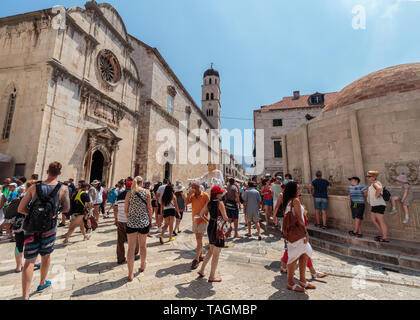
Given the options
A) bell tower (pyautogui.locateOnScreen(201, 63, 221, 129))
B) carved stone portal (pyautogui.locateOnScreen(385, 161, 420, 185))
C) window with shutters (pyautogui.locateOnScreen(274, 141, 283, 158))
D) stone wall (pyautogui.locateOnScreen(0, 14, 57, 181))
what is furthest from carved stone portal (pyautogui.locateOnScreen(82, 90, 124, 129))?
bell tower (pyautogui.locateOnScreen(201, 63, 221, 129))

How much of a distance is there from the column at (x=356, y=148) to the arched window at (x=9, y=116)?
1598 centimetres

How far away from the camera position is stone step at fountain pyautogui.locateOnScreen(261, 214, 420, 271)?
3.88 m

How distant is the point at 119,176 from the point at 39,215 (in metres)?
13.2

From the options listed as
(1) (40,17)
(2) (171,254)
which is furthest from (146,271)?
(1) (40,17)

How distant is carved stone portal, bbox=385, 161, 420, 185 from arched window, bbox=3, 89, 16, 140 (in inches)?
662

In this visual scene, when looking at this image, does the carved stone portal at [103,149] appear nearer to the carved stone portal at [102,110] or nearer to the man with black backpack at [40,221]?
the carved stone portal at [102,110]

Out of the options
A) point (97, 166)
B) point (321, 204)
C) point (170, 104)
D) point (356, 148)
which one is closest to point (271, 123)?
point (170, 104)

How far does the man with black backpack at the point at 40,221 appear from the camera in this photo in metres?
2.58

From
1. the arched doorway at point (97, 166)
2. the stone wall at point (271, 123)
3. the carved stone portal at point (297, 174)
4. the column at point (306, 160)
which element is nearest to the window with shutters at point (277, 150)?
the stone wall at point (271, 123)

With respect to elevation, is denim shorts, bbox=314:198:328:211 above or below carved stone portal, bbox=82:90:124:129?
below

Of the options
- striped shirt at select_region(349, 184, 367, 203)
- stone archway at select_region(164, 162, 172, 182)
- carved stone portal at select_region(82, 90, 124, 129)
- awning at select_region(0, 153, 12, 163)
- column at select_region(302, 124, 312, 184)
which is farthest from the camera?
stone archway at select_region(164, 162, 172, 182)

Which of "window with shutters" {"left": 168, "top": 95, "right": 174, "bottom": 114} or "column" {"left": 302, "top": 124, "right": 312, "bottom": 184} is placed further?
"window with shutters" {"left": 168, "top": 95, "right": 174, "bottom": 114}

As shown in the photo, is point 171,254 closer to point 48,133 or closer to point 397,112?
point 397,112

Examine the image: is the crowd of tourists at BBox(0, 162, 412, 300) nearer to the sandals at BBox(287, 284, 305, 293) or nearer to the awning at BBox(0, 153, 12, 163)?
the sandals at BBox(287, 284, 305, 293)
